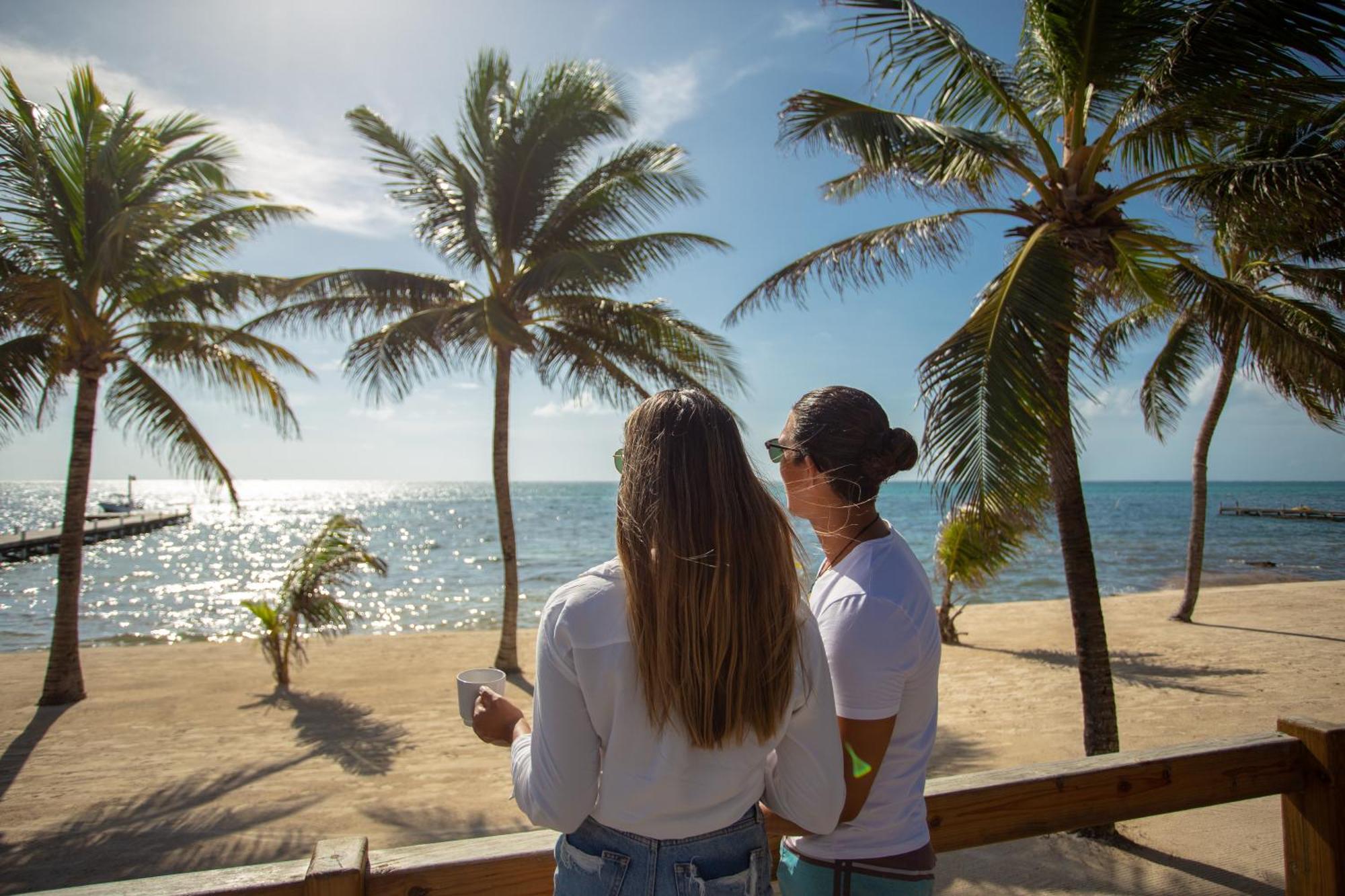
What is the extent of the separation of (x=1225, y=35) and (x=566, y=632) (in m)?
5.80

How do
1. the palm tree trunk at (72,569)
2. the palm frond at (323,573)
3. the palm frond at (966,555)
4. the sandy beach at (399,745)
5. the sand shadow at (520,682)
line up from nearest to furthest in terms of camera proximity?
the sandy beach at (399,745), the palm tree trunk at (72,569), the palm frond at (323,573), the sand shadow at (520,682), the palm frond at (966,555)

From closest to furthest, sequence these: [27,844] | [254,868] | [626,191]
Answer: [254,868] → [27,844] → [626,191]

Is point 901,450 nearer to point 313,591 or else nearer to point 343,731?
point 343,731

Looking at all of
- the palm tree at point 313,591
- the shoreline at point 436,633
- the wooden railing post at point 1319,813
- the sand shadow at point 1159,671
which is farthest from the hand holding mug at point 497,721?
the shoreline at point 436,633

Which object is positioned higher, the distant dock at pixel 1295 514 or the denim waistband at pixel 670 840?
the distant dock at pixel 1295 514

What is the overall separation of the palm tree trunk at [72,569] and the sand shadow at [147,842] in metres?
4.10

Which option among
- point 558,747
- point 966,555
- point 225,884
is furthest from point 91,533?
point 558,747

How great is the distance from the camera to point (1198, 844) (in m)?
4.88

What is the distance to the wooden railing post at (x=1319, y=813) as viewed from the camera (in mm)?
2381

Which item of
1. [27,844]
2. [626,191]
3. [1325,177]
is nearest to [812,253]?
[1325,177]

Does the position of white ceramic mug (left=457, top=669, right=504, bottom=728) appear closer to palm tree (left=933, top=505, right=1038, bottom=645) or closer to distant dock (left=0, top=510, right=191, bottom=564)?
palm tree (left=933, top=505, right=1038, bottom=645)

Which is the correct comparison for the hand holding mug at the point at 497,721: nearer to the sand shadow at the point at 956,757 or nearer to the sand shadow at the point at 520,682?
the sand shadow at the point at 956,757

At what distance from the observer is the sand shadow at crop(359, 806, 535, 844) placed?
5.88m

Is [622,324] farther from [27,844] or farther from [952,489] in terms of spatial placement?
[27,844]
